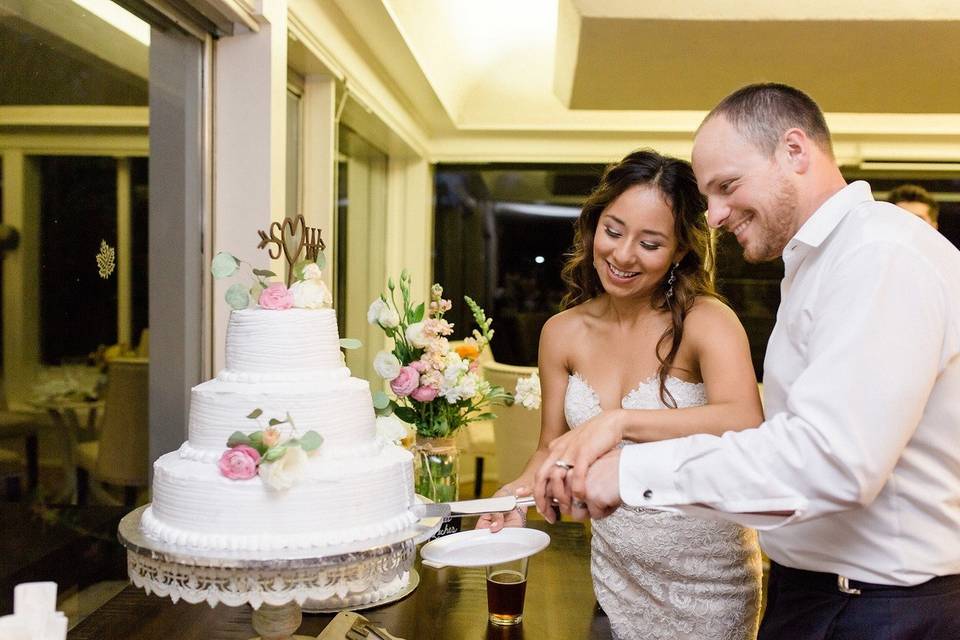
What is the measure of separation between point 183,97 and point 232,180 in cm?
24

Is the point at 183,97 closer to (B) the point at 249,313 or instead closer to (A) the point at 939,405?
(B) the point at 249,313

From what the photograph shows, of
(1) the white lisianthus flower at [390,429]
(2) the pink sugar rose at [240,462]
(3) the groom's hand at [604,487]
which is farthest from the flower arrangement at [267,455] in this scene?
(3) the groom's hand at [604,487]

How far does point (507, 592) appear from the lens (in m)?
1.60

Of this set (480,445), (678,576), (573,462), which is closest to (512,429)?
(480,445)

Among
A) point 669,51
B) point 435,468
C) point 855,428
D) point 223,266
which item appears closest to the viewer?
point 855,428

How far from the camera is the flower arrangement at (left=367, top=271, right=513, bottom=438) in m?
1.92

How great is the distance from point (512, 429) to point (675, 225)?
3001mm

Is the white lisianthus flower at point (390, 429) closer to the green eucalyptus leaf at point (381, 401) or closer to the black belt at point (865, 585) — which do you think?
the green eucalyptus leaf at point (381, 401)

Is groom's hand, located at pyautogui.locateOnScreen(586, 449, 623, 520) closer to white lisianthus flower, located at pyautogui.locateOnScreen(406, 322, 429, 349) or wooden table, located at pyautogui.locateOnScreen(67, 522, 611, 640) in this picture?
wooden table, located at pyautogui.locateOnScreen(67, 522, 611, 640)

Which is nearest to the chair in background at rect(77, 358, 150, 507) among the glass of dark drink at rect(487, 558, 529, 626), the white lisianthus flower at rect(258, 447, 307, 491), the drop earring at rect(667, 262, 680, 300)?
the white lisianthus flower at rect(258, 447, 307, 491)

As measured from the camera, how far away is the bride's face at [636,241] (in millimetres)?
1840

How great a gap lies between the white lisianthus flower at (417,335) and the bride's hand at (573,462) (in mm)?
520

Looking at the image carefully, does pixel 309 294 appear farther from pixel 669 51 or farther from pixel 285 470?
pixel 669 51

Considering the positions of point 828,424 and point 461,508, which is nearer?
point 828,424
